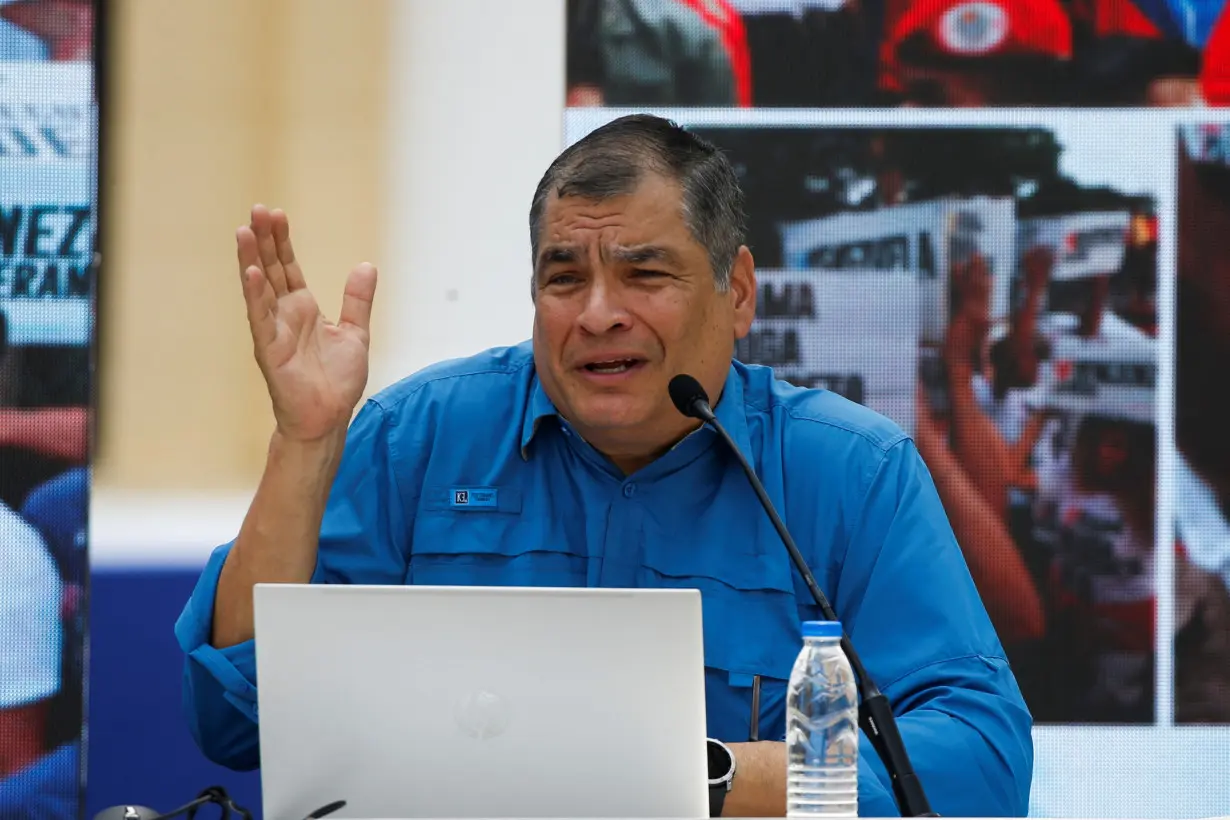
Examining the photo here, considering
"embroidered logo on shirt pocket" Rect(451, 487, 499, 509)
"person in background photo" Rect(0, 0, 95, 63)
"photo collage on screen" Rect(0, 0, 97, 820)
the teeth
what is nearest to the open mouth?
the teeth

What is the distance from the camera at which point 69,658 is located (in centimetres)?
274

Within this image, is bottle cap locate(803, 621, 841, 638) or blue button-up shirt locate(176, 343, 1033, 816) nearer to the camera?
bottle cap locate(803, 621, 841, 638)

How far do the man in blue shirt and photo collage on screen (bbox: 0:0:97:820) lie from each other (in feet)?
2.91

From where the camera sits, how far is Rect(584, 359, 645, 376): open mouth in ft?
6.58

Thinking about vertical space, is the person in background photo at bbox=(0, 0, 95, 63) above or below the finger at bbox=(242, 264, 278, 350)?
above

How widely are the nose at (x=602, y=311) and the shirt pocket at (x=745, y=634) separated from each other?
0.34 meters

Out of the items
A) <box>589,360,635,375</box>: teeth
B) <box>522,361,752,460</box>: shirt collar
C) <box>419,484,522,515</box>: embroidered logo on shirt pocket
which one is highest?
<box>589,360,635,375</box>: teeth

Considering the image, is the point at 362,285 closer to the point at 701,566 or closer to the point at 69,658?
the point at 701,566

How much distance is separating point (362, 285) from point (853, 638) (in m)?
0.82

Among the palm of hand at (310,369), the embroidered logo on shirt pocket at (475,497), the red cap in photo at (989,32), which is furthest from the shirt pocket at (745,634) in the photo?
the red cap in photo at (989,32)

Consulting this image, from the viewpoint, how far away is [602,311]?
1979mm

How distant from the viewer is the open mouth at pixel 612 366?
2.01 metres

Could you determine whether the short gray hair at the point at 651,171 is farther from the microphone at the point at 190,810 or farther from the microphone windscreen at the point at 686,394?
the microphone at the point at 190,810

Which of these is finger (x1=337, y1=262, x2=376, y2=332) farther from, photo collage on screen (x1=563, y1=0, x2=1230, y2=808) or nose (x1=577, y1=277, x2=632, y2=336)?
photo collage on screen (x1=563, y1=0, x2=1230, y2=808)
